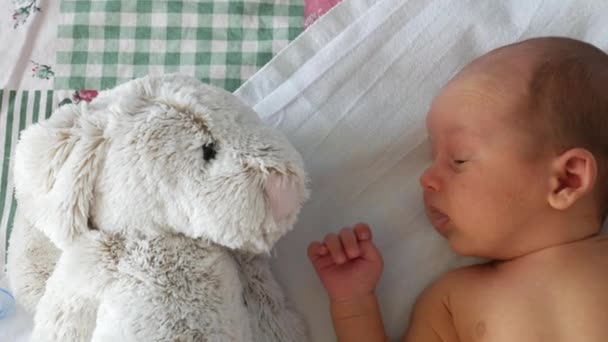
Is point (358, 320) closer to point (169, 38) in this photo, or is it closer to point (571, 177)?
point (571, 177)

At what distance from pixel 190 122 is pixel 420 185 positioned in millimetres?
409

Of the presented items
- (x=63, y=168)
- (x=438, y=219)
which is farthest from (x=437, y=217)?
(x=63, y=168)

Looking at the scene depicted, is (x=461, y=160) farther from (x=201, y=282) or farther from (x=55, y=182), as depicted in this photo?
(x=55, y=182)

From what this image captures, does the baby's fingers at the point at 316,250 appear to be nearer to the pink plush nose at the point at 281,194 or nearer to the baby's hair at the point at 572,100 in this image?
the pink plush nose at the point at 281,194

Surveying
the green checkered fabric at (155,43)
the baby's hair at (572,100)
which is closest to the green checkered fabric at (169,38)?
the green checkered fabric at (155,43)

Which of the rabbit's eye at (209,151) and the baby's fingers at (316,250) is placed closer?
the rabbit's eye at (209,151)

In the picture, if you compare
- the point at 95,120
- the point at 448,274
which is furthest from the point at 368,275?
the point at 95,120

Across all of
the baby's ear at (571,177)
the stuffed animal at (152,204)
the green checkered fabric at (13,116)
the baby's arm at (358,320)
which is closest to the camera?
the stuffed animal at (152,204)

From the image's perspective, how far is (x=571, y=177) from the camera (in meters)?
0.81

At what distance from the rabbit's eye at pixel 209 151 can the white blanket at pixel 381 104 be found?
11.4 inches

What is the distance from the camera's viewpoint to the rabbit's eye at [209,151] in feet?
2.25

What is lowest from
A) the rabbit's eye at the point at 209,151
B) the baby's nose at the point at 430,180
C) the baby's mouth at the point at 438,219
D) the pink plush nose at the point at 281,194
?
the baby's mouth at the point at 438,219

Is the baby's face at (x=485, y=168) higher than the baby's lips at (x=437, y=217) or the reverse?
higher

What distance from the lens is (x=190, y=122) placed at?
2.25 feet
